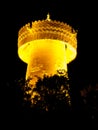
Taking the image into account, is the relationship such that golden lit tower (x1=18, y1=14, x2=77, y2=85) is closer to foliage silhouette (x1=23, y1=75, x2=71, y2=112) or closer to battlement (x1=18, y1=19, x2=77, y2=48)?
battlement (x1=18, y1=19, x2=77, y2=48)

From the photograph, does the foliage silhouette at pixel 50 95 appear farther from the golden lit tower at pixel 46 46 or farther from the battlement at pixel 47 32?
the battlement at pixel 47 32

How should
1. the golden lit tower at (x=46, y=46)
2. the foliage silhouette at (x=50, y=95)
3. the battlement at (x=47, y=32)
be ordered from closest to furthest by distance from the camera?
the foliage silhouette at (x=50, y=95)
the golden lit tower at (x=46, y=46)
the battlement at (x=47, y=32)

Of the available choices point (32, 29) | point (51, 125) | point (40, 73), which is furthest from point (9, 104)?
point (32, 29)

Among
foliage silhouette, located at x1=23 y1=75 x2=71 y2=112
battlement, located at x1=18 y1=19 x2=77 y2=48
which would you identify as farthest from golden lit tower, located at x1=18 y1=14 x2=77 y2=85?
foliage silhouette, located at x1=23 y1=75 x2=71 y2=112


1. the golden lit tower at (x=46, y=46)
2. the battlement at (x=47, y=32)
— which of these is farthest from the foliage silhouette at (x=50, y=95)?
the battlement at (x=47, y=32)

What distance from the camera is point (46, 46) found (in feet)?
95.5

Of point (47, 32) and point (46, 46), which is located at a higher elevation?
point (47, 32)

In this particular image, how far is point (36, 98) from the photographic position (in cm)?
2014

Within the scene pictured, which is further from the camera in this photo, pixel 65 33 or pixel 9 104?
pixel 65 33

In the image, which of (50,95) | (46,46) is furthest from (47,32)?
(50,95)

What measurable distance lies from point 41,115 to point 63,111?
2.90ft

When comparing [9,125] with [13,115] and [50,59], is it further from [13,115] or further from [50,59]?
[50,59]

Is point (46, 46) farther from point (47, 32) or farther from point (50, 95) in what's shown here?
point (50, 95)

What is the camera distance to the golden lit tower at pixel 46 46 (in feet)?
92.2
